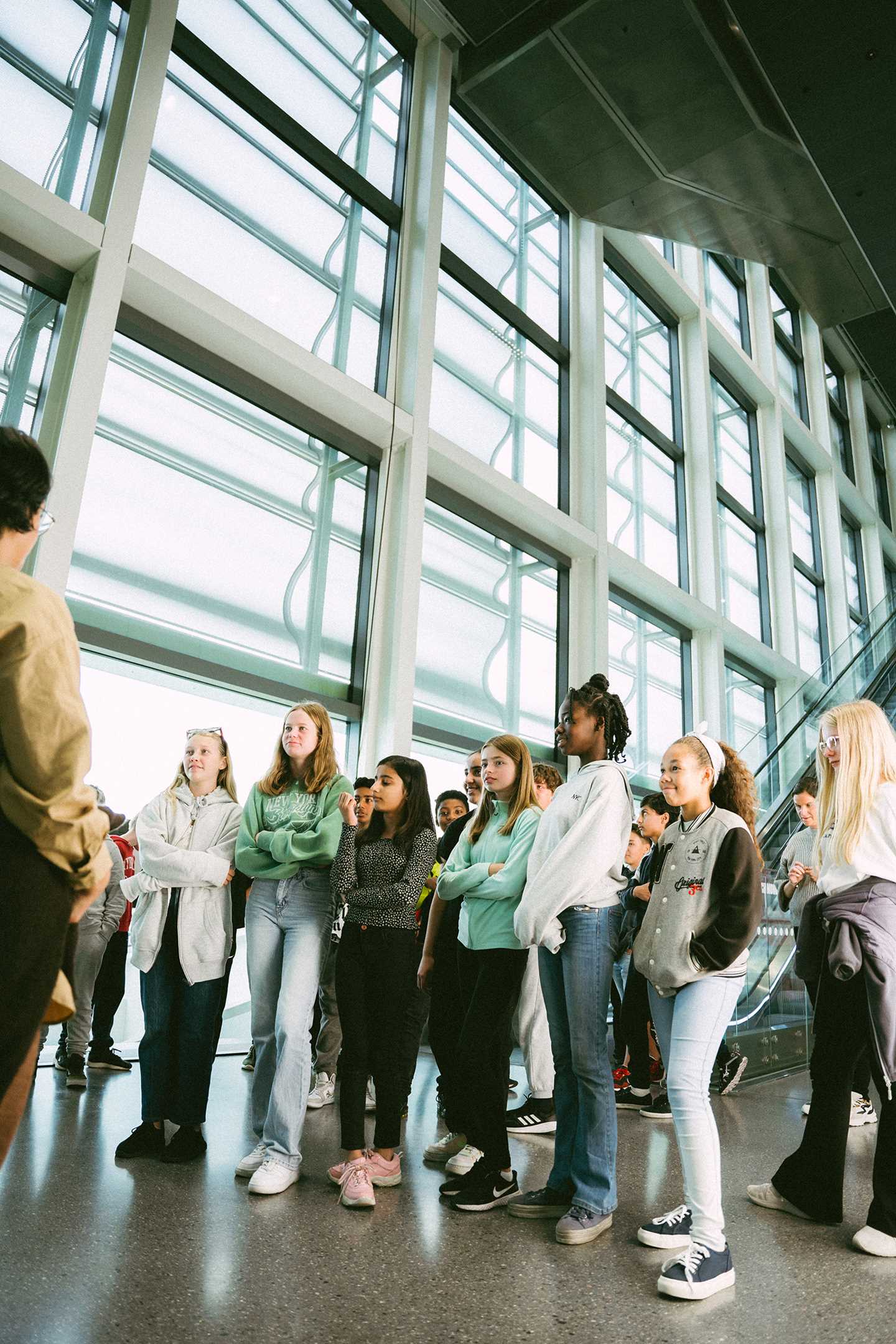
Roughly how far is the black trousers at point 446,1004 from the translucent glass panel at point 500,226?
7653 millimetres

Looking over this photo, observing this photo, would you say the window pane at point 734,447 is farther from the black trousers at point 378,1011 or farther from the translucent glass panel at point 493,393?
the black trousers at point 378,1011

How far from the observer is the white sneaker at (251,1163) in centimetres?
304

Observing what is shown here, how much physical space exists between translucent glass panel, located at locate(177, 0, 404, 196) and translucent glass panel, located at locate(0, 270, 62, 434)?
9.32 ft

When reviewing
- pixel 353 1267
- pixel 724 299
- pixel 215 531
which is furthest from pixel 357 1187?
pixel 724 299

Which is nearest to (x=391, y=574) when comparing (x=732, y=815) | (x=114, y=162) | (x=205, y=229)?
(x=205, y=229)

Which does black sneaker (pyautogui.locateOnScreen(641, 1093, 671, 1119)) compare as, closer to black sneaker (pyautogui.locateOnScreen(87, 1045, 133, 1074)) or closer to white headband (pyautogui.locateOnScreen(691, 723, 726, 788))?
white headband (pyautogui.locateOnScreen(691, 723, 726, 788))

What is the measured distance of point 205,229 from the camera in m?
6.88

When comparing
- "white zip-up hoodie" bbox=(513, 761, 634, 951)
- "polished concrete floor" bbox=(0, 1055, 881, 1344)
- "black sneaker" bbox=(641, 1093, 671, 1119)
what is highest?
"white zip-up hoodie" bbox=(513, 761, 634, 951)

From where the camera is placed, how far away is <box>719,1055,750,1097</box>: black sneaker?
5.21 m

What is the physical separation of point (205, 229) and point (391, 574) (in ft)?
9.91

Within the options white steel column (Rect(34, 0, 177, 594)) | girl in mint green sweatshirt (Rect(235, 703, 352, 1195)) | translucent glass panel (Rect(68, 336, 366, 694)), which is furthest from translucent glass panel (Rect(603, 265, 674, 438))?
girl in mint green sweatshirt (Rect(235, 703, 352, 1195))

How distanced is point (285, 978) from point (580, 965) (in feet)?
3.56

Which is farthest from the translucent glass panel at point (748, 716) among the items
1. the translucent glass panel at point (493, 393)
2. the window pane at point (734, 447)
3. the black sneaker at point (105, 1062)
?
the black sneaker at point (105, 1062)

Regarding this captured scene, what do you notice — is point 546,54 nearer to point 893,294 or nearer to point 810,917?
point 893,294
